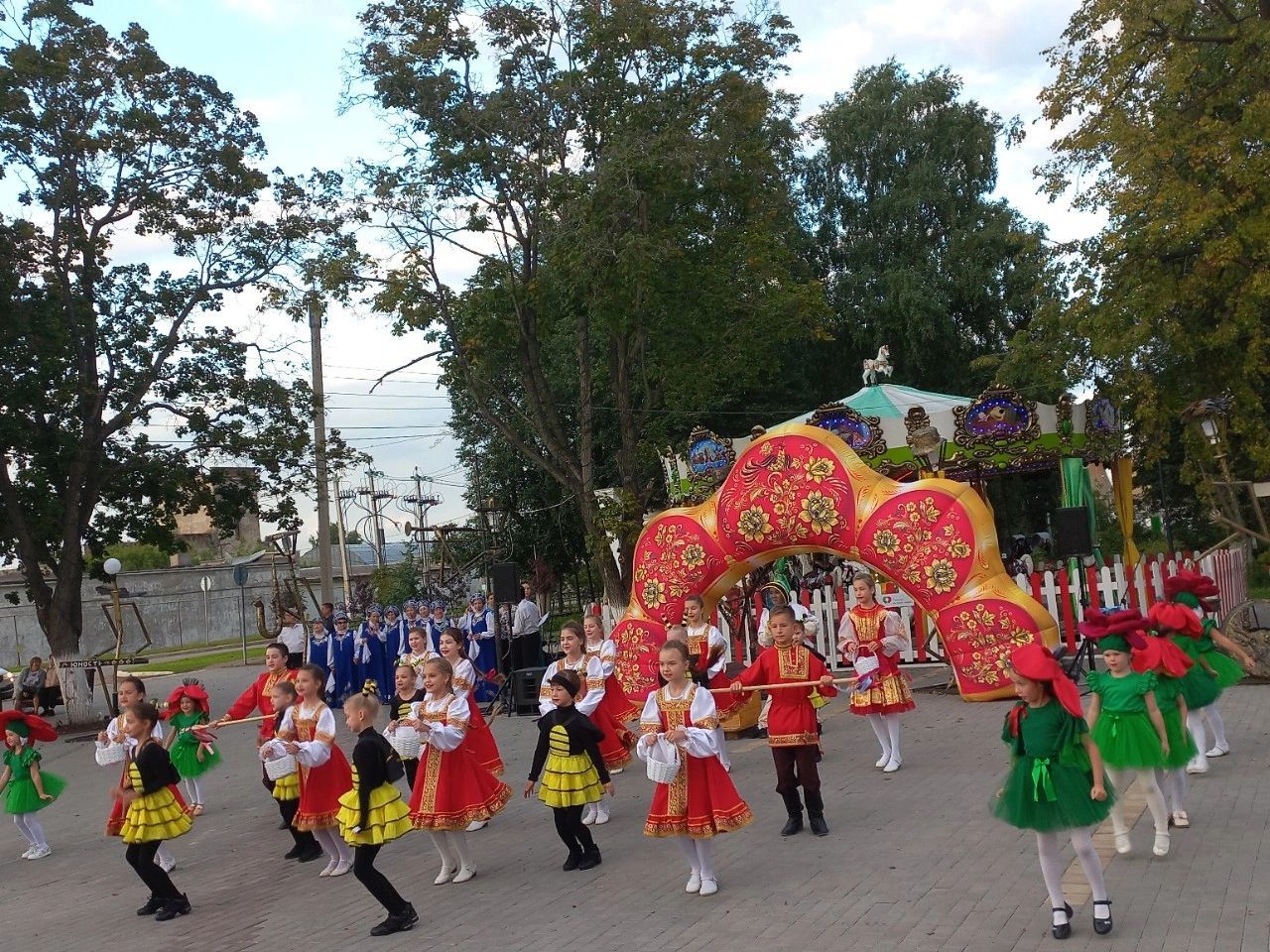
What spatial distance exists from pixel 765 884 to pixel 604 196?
13797 millimetres

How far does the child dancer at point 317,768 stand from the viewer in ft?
28.8

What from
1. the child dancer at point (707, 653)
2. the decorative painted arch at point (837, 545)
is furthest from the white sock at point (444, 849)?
the decorative painted arch at point (837, 545)

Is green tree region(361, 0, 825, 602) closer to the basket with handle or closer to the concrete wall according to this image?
the basket with handle

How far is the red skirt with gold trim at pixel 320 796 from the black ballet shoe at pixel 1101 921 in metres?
5.32

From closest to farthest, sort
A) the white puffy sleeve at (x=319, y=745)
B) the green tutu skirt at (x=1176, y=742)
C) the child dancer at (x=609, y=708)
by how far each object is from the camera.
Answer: the green tutu skirt at (x=1176, y=742)
the white puffy sleeve at (x=319, y=745)
the child dancer at (x=609, y=708)

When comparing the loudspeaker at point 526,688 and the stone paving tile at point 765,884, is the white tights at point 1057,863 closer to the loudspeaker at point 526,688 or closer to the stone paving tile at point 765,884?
the stone paving tile at point 765,884

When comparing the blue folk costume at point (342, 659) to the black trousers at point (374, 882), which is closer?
the black trousers at point (374, 882)

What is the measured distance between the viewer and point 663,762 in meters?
7.33

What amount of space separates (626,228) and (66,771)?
12009 millimetres

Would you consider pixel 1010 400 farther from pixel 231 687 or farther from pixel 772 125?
pixel 231 687

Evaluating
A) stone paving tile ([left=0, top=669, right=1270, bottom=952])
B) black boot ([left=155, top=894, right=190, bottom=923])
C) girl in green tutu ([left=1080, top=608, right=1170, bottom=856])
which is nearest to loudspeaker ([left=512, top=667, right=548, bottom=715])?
stone paving tile ([left=0, top=669, right=1270, bottom=952])

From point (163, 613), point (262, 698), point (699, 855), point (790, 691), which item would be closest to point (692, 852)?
point (699, 855)

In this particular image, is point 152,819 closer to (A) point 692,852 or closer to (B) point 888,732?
(A) point 692,852

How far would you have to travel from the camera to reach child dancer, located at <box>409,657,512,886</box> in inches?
324
